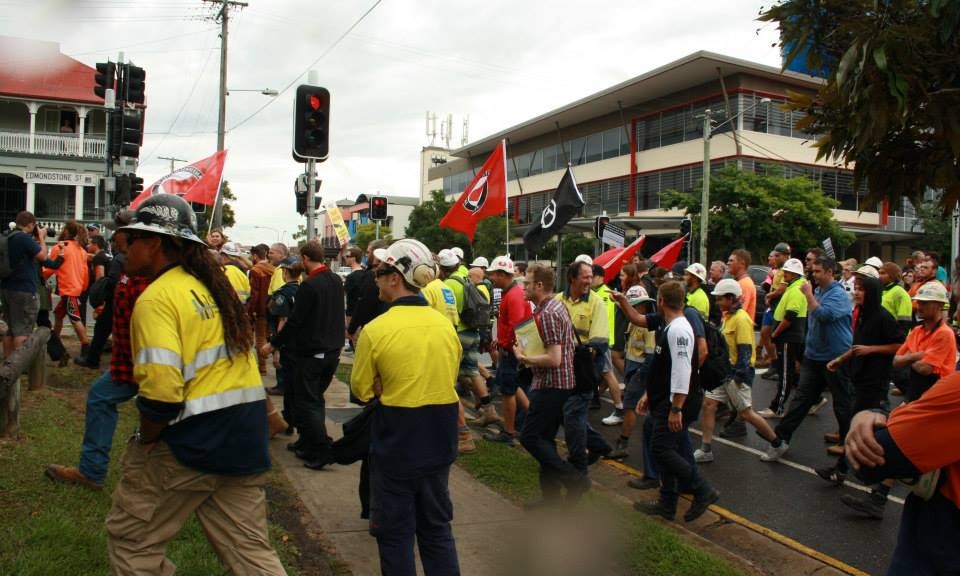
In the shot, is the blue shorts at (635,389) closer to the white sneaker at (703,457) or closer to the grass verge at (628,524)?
the white sneaker at (703,457)

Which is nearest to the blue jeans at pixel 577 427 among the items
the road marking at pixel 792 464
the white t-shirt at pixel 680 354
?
the white t-shirt at pixel 680 354

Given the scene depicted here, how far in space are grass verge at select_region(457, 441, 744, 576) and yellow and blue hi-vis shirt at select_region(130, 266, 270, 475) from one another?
2677 mm

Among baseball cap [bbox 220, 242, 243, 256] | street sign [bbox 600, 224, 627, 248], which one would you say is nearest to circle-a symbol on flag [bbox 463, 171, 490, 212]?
baseball cap [bbox 220, 242, 243, 256]

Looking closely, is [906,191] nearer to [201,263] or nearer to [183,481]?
[201,263]

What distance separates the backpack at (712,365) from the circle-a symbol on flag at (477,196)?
607 centimetres

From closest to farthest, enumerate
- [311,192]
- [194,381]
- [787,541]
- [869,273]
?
1. [194,381]
2. [787,541]
3. [869,273]
4. [311,192]

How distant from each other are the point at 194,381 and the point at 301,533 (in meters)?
2.26

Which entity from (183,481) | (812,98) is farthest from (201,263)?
(812,98)

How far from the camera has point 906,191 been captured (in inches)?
164

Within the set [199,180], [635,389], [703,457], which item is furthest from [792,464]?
[199,180]

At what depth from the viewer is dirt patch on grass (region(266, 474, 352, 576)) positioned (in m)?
4.41

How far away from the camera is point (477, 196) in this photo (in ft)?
38.4

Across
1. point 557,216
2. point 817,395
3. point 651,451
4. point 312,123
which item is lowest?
point 651,451

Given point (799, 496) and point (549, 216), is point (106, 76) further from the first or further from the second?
point (799, 496)
